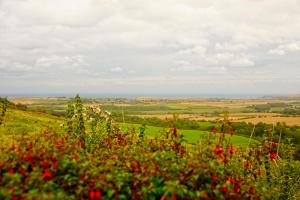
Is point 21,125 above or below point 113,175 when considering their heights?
below

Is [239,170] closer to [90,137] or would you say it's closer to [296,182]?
[296,182]

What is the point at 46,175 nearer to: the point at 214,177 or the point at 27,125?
the point at 214,177

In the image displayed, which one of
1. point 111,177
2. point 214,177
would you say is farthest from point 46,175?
point 214,177

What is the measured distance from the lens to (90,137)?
486 inches

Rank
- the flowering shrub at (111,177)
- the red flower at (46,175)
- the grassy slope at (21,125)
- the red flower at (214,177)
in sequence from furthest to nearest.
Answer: the grassy slope at (21,125), the red flower at (214,177), the red flower at (46,175), the flowering shrub at (111,177)

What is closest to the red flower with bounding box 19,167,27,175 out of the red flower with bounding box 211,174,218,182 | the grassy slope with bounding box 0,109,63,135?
the red flower with bounding box 211,174,218,182

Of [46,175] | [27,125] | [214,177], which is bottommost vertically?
[27,125]

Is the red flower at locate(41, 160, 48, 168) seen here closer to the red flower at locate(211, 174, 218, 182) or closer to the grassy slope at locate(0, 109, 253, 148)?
the grassy slope at locate(0, 109, 253, 148)

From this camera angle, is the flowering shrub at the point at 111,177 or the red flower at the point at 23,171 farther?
the red flower at the point at 23,171

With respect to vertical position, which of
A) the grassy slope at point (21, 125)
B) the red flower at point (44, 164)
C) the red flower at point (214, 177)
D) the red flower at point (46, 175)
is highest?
the red flower at point (44, 164)

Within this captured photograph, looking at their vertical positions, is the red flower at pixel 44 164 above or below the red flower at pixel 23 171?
above

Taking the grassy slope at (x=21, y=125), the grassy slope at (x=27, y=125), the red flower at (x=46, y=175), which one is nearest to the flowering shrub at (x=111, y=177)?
the red flower at (x=46, y=175)

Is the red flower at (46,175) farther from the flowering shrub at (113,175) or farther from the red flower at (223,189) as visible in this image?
the red flower at (223,189)

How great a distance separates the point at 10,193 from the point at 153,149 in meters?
4.64
